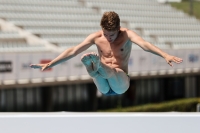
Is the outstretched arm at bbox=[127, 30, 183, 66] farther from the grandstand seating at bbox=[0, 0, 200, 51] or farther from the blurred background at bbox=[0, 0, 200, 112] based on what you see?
the grandstand seating at bbox=[0, 0, 200, 51]

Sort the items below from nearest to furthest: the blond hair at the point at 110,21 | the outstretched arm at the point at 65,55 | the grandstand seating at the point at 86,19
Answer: the blond hair at the point at 110,21
the outstretched arm at the point at 65,55
the grandstand seating at the point at 86,19

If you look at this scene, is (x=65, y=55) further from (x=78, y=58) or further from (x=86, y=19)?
(x=86, y=19)

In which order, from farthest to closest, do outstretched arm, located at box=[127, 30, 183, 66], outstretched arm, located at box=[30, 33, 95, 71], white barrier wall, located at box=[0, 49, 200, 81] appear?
white barrier wall, located at box=[0, 49, 200, 81], outstretched arm, located at box=[30, 33, 95, 71], outstretched arm, located at box=[127, 30, 183, 66]

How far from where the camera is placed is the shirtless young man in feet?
24.4

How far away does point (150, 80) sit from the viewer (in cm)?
2920

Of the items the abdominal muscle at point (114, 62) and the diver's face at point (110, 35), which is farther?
the abdominal muscle at point (114, 62)

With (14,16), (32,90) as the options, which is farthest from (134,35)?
(14,16)

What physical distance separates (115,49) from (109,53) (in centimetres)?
12

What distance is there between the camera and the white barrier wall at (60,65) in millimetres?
20688

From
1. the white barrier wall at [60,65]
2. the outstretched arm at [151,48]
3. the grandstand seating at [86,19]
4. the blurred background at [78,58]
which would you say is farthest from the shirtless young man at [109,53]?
the grandstand seating at [86,19]

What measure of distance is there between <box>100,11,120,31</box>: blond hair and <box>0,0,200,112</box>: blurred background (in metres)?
13.4
